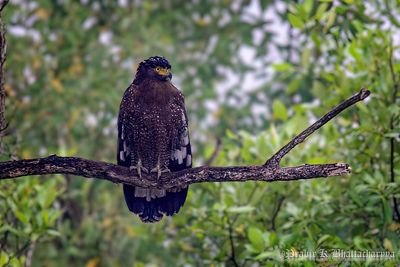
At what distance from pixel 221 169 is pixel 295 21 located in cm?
172

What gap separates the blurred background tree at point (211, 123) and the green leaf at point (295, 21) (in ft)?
0.06

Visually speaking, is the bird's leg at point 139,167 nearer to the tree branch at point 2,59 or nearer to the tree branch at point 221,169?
the tree branch at point 221,169

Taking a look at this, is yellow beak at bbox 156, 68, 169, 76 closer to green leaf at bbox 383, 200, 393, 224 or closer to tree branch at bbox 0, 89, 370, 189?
tree branch at bbox 0, 89, 370, 189

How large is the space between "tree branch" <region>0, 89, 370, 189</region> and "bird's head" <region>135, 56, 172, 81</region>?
1.35m

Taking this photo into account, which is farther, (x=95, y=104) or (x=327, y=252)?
(x=95, y=104)

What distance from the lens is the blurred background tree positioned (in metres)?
5.04

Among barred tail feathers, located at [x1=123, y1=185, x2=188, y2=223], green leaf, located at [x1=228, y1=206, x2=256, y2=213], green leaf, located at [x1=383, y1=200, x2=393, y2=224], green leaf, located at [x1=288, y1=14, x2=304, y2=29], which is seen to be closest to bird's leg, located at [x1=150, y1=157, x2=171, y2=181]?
barred tail feathers, located at [x1=123, y1=185, x2=188, y2=223]

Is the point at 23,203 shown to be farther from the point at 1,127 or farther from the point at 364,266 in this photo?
the point at 364,266

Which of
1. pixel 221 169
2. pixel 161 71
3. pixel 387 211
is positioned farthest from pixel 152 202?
pixel 387 211

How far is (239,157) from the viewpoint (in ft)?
21.2

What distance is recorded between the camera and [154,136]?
5.26 meters

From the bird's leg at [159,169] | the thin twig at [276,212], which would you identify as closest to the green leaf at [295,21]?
the thin twig at [276,212]

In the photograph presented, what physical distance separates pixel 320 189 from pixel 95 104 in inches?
174

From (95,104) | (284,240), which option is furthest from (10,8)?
(284,240)
